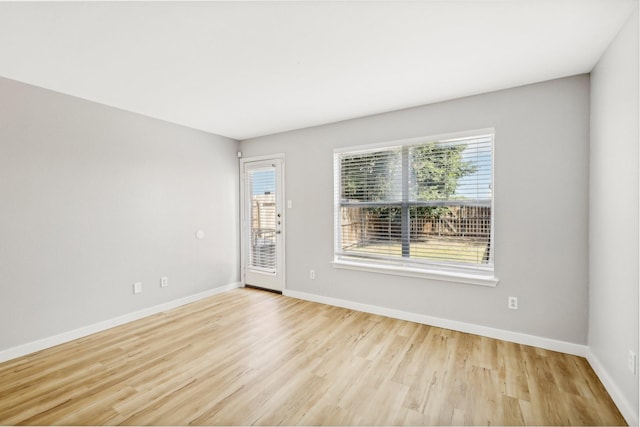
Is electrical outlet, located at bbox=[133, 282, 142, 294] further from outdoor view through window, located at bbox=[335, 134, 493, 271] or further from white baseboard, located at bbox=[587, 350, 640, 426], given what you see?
white baseboard, located at bbox=[587, 350, 640, 426]

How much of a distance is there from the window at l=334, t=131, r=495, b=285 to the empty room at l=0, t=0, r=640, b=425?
0.03m

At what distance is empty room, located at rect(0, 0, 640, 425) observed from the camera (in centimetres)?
182

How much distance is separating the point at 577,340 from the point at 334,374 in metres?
2.13

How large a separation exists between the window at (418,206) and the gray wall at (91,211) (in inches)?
83.2

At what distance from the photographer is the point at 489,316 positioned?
288cm

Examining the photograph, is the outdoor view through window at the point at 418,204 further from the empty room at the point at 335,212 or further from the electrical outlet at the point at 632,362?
the electrical outlet at the point at 632,362

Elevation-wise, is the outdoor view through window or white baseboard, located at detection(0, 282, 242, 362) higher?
the outdoor view through window

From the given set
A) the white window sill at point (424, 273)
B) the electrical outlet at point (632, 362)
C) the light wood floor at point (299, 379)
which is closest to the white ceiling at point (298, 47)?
the white window sill at point (424, 273)

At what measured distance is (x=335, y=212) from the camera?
388 cm

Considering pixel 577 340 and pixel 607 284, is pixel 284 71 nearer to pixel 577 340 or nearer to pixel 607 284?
pixel 607 284

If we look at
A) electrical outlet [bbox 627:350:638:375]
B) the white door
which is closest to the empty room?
electrical outlet [bbox 627:350:638:375]

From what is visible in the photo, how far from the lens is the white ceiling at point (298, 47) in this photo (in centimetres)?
169

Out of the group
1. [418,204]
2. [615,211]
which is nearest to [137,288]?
[418,204]

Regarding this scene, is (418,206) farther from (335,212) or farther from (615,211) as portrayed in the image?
(615,211)
